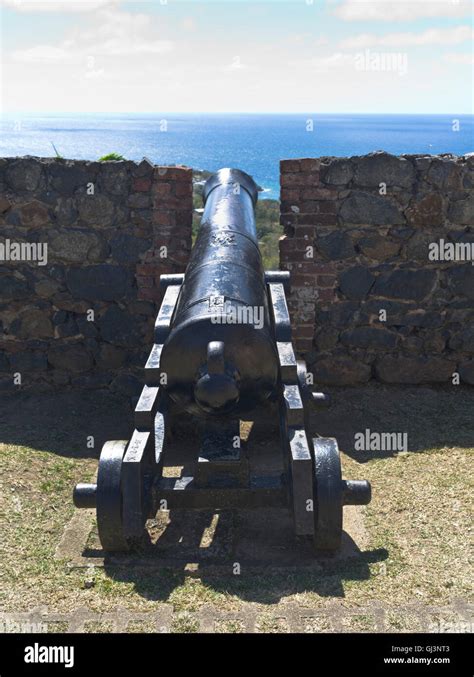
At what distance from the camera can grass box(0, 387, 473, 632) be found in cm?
340

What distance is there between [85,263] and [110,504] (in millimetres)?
2907

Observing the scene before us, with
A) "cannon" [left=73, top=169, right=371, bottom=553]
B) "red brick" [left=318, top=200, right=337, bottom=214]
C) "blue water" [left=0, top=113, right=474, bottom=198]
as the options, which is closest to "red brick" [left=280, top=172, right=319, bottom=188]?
"red brick" [left=318, top=200, right=337, bottom=214]

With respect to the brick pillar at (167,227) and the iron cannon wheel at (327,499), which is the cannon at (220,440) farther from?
the brick pillar at (167,227)

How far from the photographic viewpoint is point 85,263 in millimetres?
6246

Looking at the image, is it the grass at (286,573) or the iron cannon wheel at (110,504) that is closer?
→ the grass at (286,573)

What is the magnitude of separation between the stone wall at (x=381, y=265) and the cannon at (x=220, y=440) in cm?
187

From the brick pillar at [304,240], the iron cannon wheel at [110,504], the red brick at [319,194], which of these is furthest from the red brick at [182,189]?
the iron cannon wheel at [110,504]

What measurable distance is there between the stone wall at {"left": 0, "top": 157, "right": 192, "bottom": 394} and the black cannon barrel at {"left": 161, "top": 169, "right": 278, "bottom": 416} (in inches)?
68.4

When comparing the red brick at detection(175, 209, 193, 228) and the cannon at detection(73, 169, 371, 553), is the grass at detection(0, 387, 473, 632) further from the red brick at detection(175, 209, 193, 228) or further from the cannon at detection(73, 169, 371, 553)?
the red brick at detection(175, 209, 193, 228)

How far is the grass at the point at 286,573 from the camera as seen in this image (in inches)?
134

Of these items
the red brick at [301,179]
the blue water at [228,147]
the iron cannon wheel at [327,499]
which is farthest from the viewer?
the blue water at [228,147]

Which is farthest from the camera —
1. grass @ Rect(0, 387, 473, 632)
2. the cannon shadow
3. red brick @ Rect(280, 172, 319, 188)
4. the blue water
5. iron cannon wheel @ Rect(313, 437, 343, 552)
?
the blue water

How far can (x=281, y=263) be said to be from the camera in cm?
620
